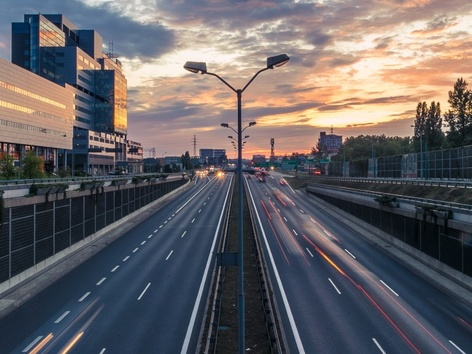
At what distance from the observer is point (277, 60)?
1658cm

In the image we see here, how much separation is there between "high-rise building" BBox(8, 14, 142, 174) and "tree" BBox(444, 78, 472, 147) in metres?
102

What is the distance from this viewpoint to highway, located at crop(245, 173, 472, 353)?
2094 cm

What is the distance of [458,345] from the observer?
20750mm

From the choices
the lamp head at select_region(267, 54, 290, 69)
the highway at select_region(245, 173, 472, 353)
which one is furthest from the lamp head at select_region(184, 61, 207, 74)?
the highway at select_region(245, 173, 472, 353)

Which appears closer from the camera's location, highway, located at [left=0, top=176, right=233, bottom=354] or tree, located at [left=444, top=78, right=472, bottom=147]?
highway, located at [left=0, top=176, right=233, bottom=354]

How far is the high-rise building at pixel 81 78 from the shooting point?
15362 centimetres

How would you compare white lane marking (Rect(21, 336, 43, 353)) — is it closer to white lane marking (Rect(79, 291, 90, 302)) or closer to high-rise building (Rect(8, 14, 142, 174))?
white lane marking (Rect(79, 291, 90, 302))

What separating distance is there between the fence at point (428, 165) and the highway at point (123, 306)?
131 ft

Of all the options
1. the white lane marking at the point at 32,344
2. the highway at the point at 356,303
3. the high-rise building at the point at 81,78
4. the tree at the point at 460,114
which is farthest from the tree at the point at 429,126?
the white lane marking at the point at 32,344

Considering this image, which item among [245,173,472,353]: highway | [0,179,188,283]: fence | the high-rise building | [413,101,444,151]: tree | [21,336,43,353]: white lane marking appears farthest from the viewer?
the high-rise building

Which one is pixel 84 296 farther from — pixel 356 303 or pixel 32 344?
pixel 356 303

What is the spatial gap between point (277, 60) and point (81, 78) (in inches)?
6613

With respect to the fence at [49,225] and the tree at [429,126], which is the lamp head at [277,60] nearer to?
the fence at [49,225]

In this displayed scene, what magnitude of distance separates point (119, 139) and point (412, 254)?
170m
